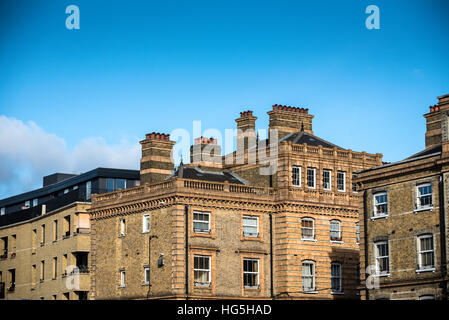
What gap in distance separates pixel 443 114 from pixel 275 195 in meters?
19.5

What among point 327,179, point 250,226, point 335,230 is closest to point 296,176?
point 327,179

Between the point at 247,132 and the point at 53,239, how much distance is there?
67.2ft

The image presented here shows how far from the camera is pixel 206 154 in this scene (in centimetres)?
7800

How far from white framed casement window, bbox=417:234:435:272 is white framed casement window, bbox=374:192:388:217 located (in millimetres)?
3715

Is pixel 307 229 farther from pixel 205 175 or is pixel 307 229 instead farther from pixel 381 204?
pixel 381 204

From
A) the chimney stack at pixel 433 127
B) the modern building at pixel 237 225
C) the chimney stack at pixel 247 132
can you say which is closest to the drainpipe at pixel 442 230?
the chimney stack at pixel 433 127

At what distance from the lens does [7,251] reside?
306 ft

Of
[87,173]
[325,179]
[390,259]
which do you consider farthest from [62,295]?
[390,259]

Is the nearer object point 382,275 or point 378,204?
point 382,275

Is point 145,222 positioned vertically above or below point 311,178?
below

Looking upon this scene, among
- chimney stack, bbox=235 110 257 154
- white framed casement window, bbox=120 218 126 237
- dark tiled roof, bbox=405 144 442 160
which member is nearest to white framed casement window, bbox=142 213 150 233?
white framed casement window, bbox=120 218 126 237

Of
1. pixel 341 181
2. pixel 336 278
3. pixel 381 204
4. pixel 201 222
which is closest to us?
pixel 381 204

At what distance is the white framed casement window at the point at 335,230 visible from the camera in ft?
242

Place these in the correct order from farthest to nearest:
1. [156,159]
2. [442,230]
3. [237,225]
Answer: [156,159], [237,225], [442,230]
